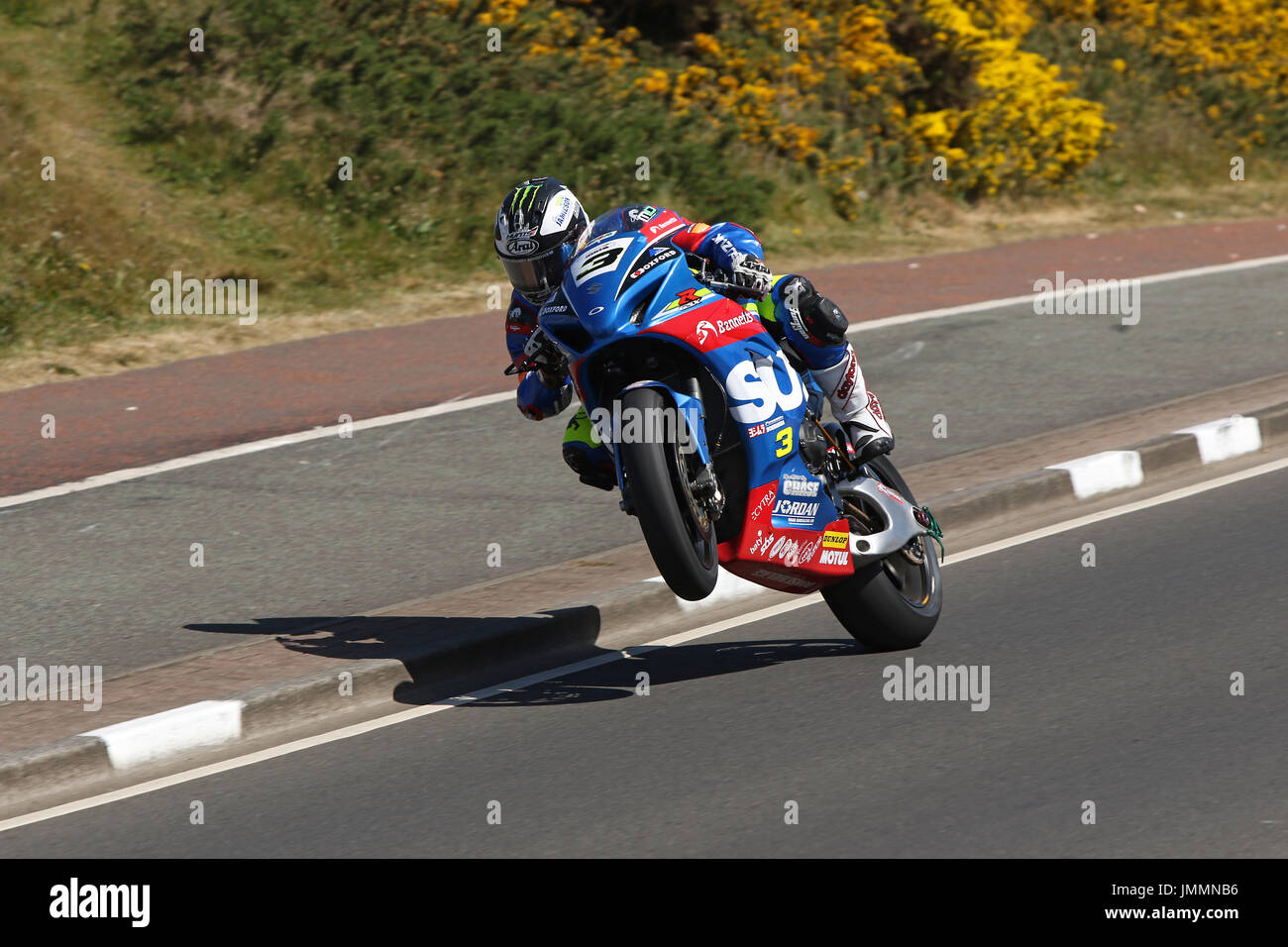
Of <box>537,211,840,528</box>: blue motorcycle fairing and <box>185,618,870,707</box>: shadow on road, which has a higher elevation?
<box>537,211,840,528</box>: blue motorcycle fairing

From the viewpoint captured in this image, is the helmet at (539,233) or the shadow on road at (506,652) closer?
the helmet at (539,233)

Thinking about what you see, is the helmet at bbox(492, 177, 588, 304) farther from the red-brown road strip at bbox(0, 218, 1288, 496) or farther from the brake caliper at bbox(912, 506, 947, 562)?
the red-brown road strip at bbox(0, 218, 1288, 496)

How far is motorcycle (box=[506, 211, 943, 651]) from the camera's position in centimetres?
610

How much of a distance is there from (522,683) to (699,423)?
1.39 m

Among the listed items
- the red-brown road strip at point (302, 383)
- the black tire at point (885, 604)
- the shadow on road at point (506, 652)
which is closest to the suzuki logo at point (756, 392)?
the black tire at point (885, 604)

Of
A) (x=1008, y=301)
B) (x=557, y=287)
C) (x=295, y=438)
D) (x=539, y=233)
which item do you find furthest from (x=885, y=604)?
(x=1008, y=301)

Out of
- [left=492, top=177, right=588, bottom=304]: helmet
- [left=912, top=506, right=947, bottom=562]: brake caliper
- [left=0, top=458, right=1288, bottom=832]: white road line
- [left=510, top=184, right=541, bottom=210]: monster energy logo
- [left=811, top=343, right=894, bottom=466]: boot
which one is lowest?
[left=0, top=458, right=1288, bottom=832]: white road line

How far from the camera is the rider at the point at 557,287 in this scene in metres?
6.54

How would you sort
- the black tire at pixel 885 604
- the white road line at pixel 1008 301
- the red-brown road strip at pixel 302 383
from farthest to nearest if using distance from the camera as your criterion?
the white road line at pixel 1008 301
the red-brown road strip at pixel 302 383
the black tire at pixel 885 604

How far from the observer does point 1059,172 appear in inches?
832

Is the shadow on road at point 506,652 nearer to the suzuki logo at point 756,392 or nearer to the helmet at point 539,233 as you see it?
the suzuki logo at point 756,392

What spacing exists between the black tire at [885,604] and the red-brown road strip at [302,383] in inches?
202

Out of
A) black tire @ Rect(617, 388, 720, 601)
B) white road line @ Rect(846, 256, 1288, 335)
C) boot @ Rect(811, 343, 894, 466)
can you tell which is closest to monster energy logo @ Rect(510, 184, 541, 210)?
black tire @ Rect(617, 388, 720, 601)

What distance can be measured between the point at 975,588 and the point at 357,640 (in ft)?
8.68
